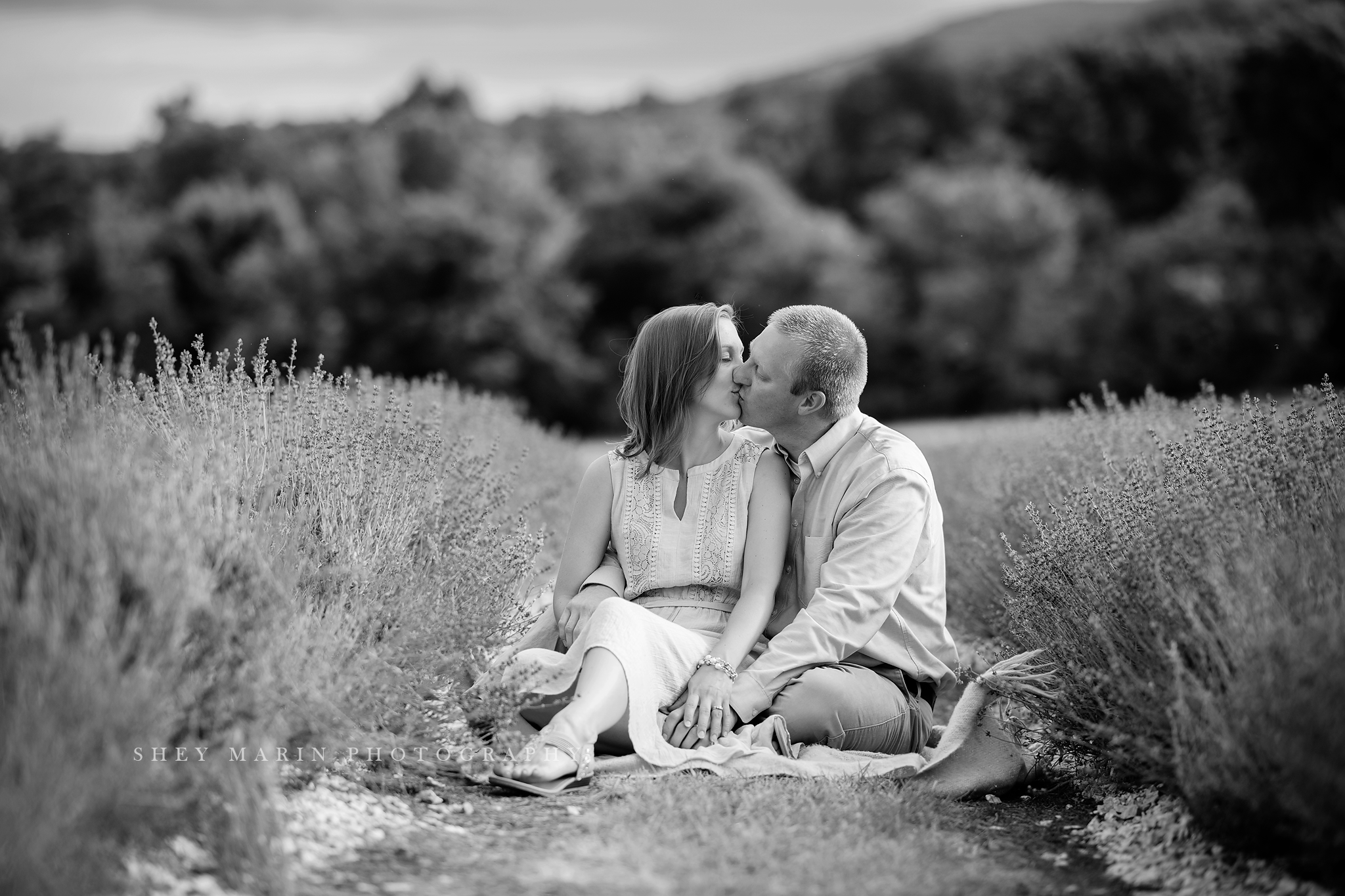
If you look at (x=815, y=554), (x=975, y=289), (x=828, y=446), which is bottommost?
(x=815, y=554)

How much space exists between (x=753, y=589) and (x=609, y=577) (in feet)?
1.84

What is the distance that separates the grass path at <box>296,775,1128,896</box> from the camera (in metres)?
2.91

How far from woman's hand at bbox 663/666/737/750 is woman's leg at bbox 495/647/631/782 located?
17 cm

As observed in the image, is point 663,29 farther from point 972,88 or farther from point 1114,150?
point 1114,150

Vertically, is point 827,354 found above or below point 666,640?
above

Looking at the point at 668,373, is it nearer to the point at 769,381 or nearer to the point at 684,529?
the point at 769,381

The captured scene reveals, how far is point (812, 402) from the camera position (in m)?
Answer: 4.30

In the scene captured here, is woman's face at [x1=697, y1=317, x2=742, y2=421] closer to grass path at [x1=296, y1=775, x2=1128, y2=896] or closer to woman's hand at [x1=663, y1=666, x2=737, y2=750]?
woman's hand at [x1=663, y1=666, x2=737, y2=750]

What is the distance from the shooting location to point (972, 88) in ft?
139

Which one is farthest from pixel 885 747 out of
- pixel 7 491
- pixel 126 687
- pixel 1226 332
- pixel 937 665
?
pixel 1226 332

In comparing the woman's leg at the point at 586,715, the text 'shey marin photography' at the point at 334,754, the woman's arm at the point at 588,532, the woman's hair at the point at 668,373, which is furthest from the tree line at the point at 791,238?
the text 'shey marin photography' at the point at 334,754

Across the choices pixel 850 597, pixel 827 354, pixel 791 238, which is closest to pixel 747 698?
pixel 850 597

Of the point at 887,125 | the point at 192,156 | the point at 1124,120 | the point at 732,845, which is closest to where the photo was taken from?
the point at 732,845

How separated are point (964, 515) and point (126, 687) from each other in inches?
238
